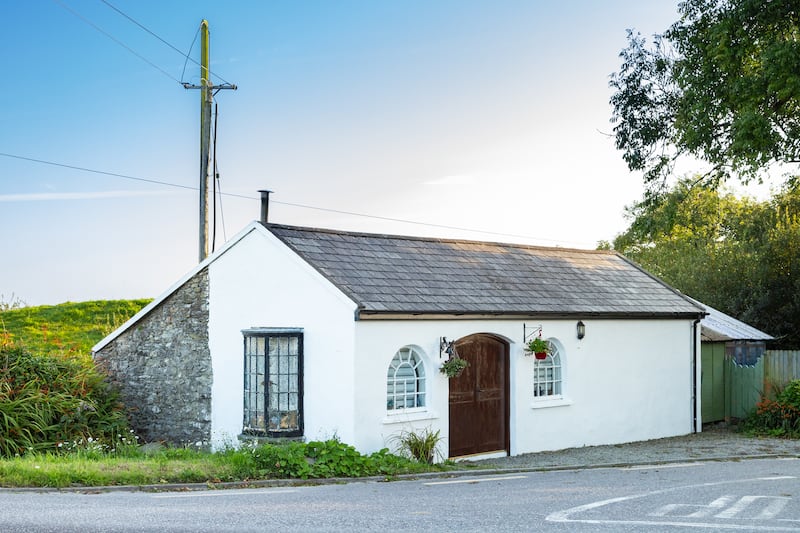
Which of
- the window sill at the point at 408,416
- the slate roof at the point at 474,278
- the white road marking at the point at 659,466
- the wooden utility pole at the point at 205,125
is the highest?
the wooden utility pole at the point at 205,125

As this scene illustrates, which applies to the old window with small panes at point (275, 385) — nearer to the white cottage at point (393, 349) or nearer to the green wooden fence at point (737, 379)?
the white cottage at point (393, 349)

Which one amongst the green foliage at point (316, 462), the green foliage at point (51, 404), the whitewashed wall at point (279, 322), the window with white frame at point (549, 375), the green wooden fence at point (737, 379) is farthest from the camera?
the green wooden fence at point (737, 379)

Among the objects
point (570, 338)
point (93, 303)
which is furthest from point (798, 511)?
point (93, 303)

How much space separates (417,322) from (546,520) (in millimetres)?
6693

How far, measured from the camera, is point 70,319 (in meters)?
38.5

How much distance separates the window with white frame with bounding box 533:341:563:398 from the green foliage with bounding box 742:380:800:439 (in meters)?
5.64

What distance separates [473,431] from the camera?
57.0ft

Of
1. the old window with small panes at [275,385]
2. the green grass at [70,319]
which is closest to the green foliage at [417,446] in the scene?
the old window with small panes at [275,385]

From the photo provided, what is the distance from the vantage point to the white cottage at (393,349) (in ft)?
51.8

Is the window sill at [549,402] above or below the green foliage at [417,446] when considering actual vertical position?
above

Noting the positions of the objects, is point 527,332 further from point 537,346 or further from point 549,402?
point 549,402

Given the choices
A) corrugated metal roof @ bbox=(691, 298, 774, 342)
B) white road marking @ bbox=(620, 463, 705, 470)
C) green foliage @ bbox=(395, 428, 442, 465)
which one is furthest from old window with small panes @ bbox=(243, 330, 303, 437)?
corrugated metal roof @ bbox=(691, 298, 774, 342)

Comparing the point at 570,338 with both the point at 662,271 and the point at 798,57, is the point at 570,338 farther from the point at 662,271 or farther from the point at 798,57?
the point at 662,271

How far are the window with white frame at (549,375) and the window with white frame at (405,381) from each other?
315cm
